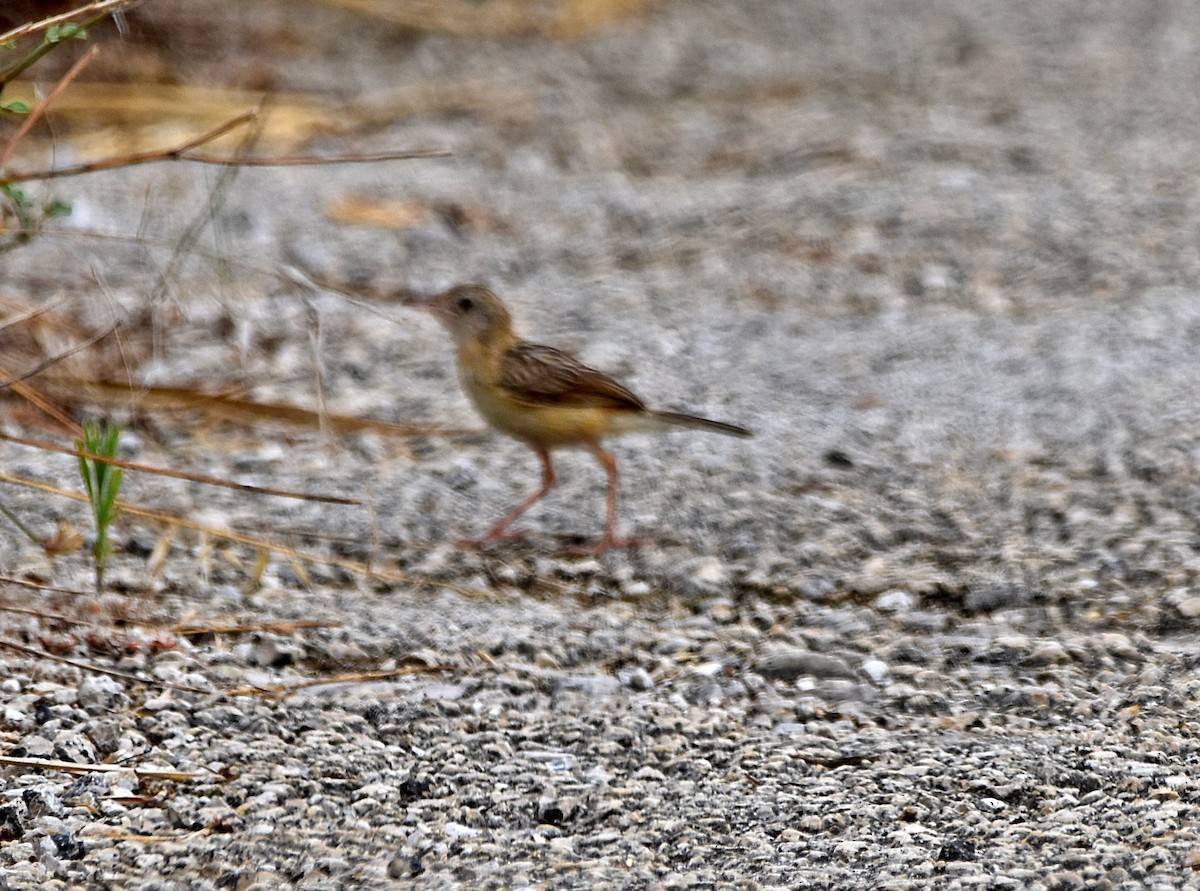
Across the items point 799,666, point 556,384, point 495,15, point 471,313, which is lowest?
point 799,666

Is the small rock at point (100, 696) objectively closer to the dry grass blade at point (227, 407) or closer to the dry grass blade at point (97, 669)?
the dry grass blade at point (97, 669)

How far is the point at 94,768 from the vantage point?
361 cm

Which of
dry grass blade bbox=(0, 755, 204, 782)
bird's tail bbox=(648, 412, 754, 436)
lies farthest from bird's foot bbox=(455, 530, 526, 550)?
dry grass blade bbox=(0, 755, 204, 782)

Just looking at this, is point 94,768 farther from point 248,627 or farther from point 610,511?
point 610,511

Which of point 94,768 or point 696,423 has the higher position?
point 696,423

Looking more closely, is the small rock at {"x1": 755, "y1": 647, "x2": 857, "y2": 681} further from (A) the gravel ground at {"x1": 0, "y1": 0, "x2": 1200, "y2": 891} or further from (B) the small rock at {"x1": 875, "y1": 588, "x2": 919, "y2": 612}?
(B) the small rock at {"x1": 875, "y1": 588, "x2": 919, "y2": 612}

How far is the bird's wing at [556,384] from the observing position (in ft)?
18.4

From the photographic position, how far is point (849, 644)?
15.4 feet

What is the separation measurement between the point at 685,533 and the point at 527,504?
1.72 ft

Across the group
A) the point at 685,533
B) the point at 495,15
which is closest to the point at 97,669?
the point at 685,533

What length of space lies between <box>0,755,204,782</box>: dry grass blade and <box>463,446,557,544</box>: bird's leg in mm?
1861

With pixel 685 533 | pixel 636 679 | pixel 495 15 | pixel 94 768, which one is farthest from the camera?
pixel 495 15

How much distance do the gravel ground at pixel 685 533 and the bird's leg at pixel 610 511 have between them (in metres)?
0.06

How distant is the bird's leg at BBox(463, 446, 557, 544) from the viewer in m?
5.47
